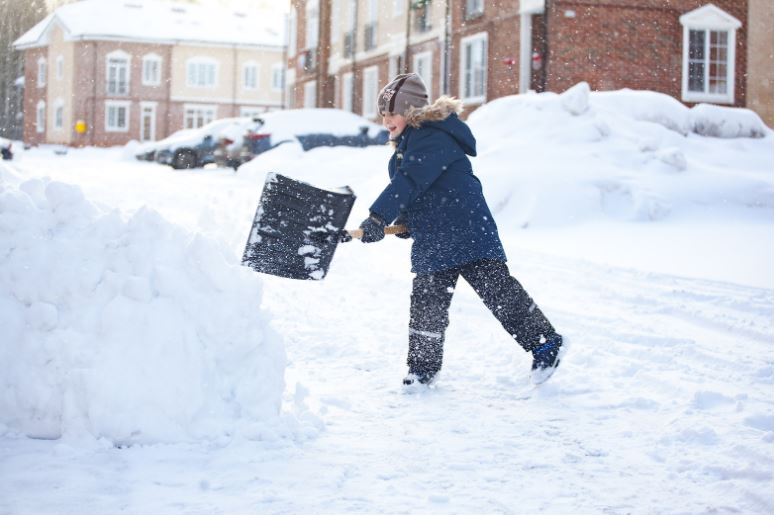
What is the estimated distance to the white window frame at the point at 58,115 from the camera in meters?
48.7

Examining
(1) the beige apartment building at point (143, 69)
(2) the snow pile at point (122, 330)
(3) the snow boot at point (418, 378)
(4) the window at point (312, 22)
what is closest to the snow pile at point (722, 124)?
(3) the snow boot at point (418, 378)

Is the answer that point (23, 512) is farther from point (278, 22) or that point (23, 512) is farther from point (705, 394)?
point (278, 22)

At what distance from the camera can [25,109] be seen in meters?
52.7

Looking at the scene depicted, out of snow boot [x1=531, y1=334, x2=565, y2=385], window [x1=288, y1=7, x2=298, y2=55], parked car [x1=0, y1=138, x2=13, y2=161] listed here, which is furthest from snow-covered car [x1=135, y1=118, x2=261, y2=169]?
snow boot [x1=531, y1=334, x2=565, y2=385]

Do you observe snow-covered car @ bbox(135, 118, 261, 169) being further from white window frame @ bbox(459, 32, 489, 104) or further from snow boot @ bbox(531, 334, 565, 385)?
snow boot @ bbox(531, 334, 565, 385)

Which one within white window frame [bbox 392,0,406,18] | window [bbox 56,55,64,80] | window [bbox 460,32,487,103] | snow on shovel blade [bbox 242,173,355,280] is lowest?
snow on shovel blade [bbox 242,173,355,280]

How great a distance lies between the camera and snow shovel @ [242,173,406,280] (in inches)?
159

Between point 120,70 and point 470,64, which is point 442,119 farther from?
point 120,70

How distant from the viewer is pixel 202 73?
48844 millimetres

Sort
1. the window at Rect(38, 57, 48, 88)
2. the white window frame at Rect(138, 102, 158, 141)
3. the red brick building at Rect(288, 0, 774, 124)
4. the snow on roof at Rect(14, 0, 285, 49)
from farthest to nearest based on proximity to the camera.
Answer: the window at Rect(38, 57, 48, 88) → the white window frame at Rect(138, 102, 158, 141) → the snow on roof at Rect(14, 0, 285, 49) → the red brick building at Rect(288, 0, 774, 124)

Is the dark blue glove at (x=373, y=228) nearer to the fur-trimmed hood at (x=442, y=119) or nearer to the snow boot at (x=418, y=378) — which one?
the fur-trimmed hood at (x=442, y=119)

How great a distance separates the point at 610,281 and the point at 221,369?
4.08 meters

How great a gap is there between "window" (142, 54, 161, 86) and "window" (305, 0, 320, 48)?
15669 millimetres

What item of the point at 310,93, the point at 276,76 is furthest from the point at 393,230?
the point at 276,76
